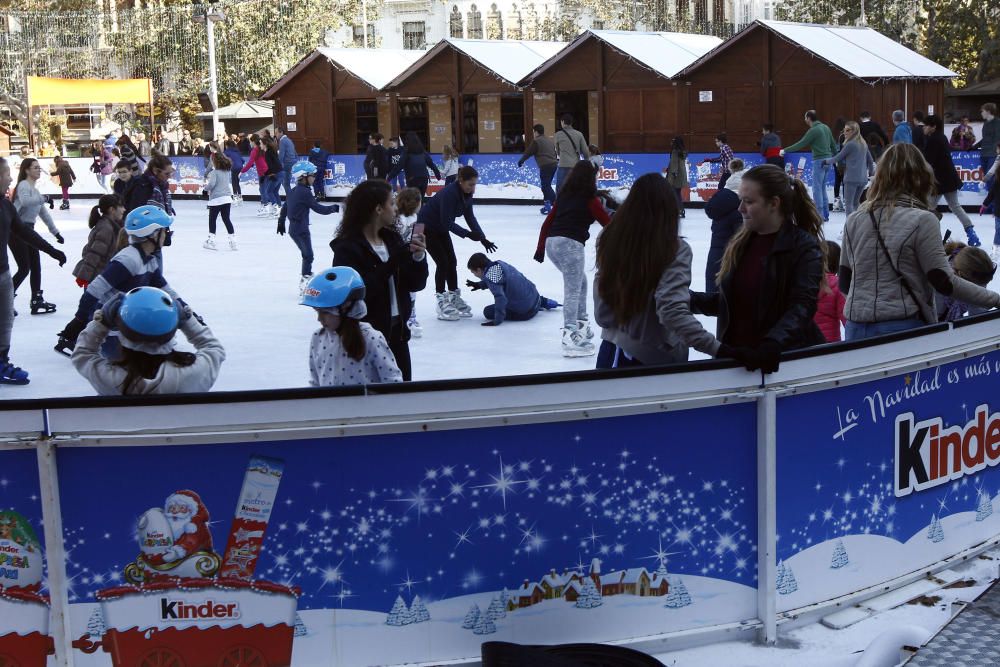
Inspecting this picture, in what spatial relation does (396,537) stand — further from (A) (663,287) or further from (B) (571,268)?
(B) (571,268)

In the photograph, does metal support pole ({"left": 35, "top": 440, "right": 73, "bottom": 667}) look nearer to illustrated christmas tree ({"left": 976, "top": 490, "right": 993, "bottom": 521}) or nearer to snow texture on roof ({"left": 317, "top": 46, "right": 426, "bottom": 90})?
illustrated christmas tree ({"left": 976, "top": 490, "right": 993, "bottom": 521})

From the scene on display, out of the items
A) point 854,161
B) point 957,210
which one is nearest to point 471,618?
point 957,210

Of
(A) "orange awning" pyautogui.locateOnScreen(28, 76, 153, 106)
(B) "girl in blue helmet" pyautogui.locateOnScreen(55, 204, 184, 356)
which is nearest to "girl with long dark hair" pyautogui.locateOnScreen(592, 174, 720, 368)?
(B) "girl in blue helmet" pyautogui.locateOnScreen(55, 204, 184, 356)

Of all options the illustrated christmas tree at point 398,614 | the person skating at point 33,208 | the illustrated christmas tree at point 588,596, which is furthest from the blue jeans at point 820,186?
the illustrated christmas tree at point 398,614

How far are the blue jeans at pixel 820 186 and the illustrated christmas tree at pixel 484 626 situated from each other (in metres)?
15.2

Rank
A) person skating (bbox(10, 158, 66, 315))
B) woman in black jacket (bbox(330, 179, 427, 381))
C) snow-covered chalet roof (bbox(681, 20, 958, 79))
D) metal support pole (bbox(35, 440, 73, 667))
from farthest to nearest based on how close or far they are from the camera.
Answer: snow-covered chalet roof (bbox(681, 20, 958, 79))
person skating (bbox(10, 158, 66, 315))
woman in black jacket (bbox(330, 179, 427, 381))
metal support pole (bbox(35, 440, 73, 667))

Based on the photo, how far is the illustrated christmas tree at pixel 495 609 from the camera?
378 centimetres

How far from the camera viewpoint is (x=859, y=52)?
26.0 metres

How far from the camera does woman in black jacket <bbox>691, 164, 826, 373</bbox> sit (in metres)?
4.43

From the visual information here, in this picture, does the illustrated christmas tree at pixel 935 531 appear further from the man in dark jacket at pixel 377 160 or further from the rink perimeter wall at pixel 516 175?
the man in dark jacket at pixel 377 160

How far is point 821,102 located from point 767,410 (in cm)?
2234

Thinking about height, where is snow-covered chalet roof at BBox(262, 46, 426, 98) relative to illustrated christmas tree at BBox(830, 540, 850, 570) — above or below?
above

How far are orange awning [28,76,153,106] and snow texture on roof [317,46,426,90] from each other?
30.0 feet

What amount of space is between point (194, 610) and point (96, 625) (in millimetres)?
280
